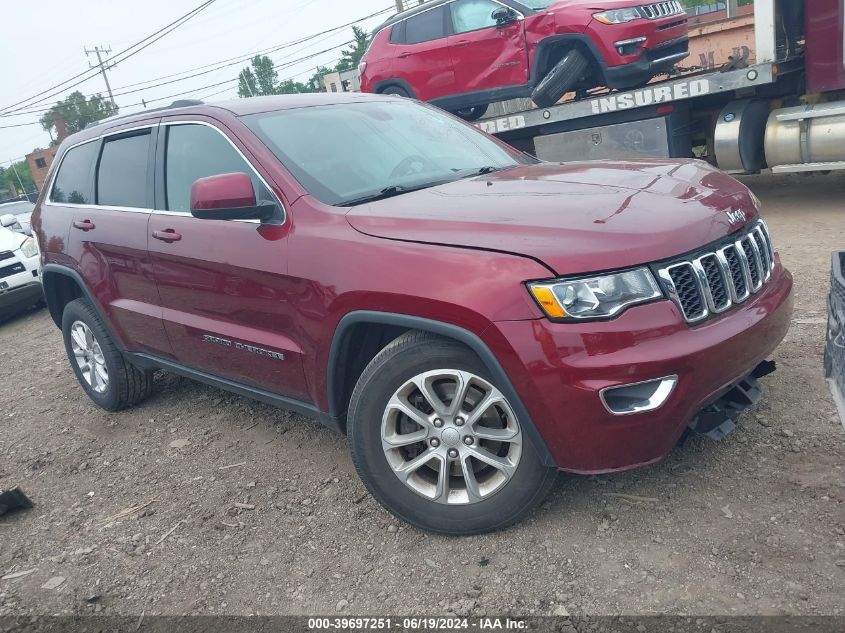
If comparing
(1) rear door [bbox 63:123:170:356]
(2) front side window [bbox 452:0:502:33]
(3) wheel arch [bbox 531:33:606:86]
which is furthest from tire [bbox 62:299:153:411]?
(2) front side window [bbox 452:0:502:33]

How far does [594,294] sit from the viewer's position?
7.89 ft

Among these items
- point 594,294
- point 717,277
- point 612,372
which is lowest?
point 612,372

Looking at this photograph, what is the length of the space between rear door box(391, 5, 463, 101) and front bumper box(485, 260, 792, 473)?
7730 mm

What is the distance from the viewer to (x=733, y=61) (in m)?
7.40

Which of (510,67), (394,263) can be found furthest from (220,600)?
(510,67)

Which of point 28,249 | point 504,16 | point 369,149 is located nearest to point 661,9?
point 504,16

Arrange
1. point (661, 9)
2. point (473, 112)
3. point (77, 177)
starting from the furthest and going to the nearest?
point (473, 112) < point (661, 9) < point (77, 177)

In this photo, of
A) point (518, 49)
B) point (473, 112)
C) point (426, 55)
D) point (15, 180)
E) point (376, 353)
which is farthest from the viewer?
point (15, 180)

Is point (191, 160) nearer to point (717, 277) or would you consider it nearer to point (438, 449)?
point (438, 449)

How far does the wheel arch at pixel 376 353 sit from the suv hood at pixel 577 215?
31 centimetres

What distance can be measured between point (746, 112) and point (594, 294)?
6297 millimetres

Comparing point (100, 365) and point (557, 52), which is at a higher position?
point (557, 52)

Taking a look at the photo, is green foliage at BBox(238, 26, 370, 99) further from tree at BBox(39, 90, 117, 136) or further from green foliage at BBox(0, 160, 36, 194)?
green foliage at BBox(0, 160, 36, 194)

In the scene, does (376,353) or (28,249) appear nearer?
(376,353)
